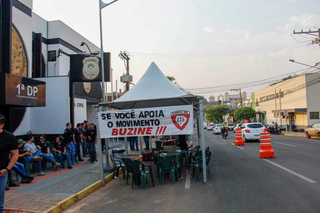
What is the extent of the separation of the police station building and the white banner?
14.3ft

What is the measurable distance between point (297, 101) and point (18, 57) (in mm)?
34854

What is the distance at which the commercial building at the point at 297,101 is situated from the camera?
1284 inches

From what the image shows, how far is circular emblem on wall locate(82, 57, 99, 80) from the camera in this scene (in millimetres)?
14195

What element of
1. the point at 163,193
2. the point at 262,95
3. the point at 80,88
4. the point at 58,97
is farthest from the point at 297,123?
the point at 163,193

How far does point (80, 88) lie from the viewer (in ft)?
67.9

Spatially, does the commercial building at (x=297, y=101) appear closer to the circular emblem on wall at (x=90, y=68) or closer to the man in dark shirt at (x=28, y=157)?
the circular emblem on wall at (x=90, y=68)

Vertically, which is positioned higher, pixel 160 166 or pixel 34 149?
pixel 34 149

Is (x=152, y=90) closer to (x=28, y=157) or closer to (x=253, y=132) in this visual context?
(x=28, y=157)

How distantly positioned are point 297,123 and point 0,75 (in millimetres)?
37421

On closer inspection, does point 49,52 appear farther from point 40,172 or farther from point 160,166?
point 160,166

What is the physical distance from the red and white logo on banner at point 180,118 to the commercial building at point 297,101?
28043 mm

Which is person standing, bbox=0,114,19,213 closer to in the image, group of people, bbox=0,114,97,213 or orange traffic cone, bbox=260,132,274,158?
group of people, bbox=0,114,97,213

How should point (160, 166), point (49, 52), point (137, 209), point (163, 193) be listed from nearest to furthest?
point (137, 209) < point (163, 193) < point (160, 166) < point (49, 52)

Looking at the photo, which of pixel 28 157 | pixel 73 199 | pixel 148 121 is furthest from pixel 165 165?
pixel 28 157
